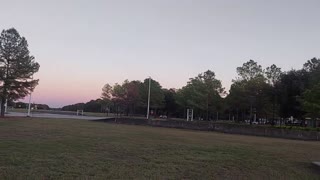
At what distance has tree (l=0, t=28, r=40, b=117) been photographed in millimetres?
52781

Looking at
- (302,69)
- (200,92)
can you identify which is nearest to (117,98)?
(200,92)

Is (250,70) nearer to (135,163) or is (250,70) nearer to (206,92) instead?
(206,92)

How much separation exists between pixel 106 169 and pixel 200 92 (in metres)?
75.7

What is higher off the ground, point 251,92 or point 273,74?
point 273,74

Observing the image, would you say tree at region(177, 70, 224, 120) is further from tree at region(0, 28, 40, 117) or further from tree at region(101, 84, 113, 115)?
tree at region(0, 28, 40, 117)

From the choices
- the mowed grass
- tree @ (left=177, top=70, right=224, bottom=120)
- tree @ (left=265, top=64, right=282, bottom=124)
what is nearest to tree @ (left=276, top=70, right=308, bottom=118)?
tree @ (left=265, top=64, right=282, bottom=124)

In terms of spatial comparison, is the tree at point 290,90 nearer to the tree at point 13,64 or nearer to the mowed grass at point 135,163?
the tree at point 13,64

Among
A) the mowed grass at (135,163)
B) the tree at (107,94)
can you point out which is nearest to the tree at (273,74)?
the tree at (107,94)

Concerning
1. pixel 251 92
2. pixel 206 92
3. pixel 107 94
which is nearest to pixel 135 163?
pixel 251 92

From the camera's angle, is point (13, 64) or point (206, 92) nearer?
→ point (13, 64)

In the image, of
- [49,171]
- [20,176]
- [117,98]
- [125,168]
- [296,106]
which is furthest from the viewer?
[117,98]

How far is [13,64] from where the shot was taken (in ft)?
174

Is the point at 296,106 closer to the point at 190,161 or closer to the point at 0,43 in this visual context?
the point at 0,43

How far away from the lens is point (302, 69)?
253 feet
